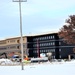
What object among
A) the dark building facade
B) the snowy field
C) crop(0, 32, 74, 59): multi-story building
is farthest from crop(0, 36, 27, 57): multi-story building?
the snowy field

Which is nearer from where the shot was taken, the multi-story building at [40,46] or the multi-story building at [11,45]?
the multi-story building at [40,46]

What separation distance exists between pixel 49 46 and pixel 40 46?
22.6 feet

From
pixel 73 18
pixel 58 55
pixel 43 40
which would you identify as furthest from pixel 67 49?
pixel 73 18

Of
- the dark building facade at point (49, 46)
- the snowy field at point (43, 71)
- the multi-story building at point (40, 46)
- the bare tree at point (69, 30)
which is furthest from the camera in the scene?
the multi-story building at point (40, 46)

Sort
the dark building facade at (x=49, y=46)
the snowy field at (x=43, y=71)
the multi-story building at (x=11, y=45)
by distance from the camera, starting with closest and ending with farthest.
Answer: the snowy field at (x=43, y=71) < the dark building facade at (x=49, y=46) < the multi-story building at (x=11, y=45)

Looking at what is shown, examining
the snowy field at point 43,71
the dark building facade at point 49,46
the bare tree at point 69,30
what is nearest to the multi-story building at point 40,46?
the dark building facade at point 49,46

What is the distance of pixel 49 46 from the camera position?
130m

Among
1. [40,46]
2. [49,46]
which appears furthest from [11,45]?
[49,46]

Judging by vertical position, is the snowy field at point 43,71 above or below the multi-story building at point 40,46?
below

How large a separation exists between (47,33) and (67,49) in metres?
12.1

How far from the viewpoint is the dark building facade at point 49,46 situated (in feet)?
407

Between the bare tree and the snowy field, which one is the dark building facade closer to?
the bare tree

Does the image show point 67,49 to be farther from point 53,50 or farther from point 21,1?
point 21,1

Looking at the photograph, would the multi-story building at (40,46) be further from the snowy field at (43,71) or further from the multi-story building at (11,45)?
the snowy field at (43,71)
